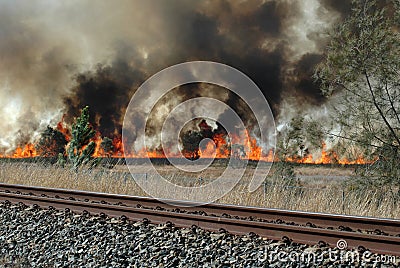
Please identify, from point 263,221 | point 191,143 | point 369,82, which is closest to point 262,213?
point 263,221

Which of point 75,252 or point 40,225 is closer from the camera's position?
point 75,252

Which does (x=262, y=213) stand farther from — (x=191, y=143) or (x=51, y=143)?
(x=51, y=143)

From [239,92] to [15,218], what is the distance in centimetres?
500

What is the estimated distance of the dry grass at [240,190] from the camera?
905 cm

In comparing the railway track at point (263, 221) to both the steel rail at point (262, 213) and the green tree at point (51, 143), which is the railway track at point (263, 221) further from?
the green tree at point (51, 143)

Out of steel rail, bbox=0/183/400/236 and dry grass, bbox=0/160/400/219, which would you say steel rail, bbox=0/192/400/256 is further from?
dry grass, bbox=0/160/400/219

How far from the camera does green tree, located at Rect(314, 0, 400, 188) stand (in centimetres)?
1204

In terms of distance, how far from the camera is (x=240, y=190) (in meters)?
10.5

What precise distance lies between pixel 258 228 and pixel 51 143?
21367 mm

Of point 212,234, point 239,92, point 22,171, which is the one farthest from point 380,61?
point 22,171

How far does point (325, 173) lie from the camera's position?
691 inches

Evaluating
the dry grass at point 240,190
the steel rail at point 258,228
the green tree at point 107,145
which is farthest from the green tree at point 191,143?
the steel rail at point 258,228

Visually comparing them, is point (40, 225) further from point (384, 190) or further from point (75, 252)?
point (384, 190)

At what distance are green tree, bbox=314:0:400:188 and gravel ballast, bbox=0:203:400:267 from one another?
679 centimetres
